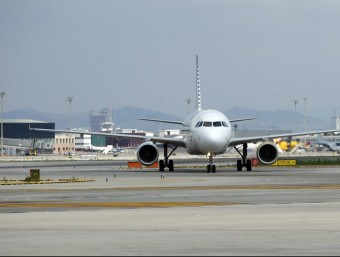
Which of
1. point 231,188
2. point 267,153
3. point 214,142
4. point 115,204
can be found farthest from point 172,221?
point 267,153

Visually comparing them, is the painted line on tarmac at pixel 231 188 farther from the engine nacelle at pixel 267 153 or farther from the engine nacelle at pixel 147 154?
the engine nacelle at pixel 147 154

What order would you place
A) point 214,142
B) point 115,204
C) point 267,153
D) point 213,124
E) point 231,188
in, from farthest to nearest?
point 267,153 < point 213,124 < point 214,142 < point 231,188 < point 115,204

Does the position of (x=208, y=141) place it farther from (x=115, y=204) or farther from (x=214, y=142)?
(x=115, y=204)

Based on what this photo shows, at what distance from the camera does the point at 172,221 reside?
28672 millimetres

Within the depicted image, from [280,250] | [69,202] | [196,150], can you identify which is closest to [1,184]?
[69,202]

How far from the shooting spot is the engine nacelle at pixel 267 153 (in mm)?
76375

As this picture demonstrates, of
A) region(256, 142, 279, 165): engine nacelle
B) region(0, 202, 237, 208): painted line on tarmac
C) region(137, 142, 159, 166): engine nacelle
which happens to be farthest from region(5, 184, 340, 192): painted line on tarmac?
region(137, 142, 159, 166): engine nacelle

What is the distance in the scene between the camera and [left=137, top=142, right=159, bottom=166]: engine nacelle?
76.8 metres

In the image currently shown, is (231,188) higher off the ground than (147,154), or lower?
lower

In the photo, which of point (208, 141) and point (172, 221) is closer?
point (172, 221)

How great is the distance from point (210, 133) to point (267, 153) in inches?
301

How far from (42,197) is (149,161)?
3501 cm

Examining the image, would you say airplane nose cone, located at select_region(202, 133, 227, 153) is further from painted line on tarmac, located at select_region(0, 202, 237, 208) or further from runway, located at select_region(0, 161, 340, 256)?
painted line on tarmac, located at select_region(0, 202, 237, 208)

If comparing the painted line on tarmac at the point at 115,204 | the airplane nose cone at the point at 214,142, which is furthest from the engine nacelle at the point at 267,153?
the painted line on tarmac at the point at 115,204
